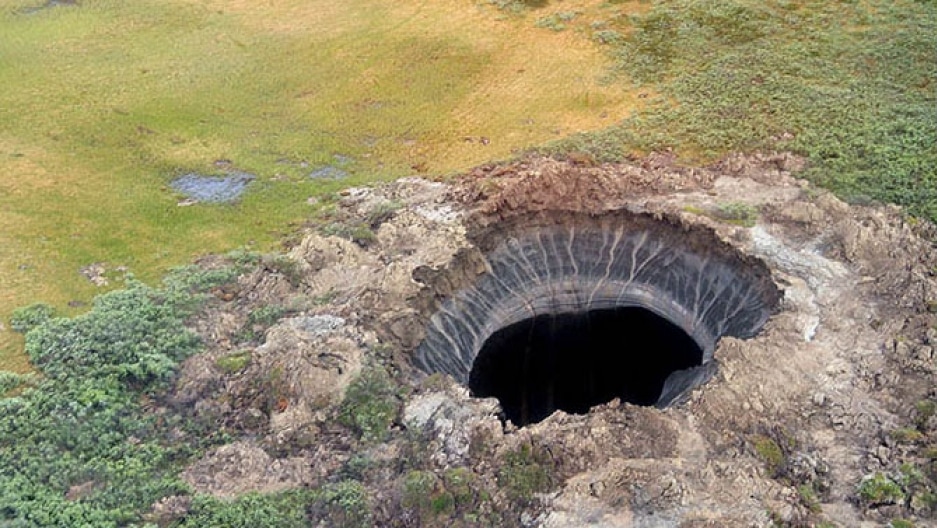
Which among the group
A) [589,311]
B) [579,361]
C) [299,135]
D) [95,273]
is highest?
[299,135]

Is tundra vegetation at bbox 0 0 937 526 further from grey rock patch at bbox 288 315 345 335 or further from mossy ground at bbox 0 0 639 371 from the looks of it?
grey rock patch at bbox 288 315 345 335

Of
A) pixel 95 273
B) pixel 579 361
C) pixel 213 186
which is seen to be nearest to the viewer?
pixel 95 273

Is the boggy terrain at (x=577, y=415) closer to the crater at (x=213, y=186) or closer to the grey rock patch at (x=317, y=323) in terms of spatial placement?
the grey rock patch at (x=317, y=323)

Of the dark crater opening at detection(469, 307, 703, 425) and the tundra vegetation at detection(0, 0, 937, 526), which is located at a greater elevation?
the tundra vegetation at detection(0, 0, 937, 526)

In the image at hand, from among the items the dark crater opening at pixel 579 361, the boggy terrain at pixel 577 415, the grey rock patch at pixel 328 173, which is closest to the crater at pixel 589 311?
the dark crater opening at pixel 579 361

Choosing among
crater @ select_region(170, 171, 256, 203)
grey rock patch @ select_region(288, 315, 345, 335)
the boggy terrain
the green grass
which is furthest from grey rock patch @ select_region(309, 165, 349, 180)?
grey rock patch @ select_region(288, 315, 345, 335)

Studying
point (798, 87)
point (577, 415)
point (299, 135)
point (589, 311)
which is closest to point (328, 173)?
point (299, 135)

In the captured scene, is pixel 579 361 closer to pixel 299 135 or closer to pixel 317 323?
pixel 317 323
